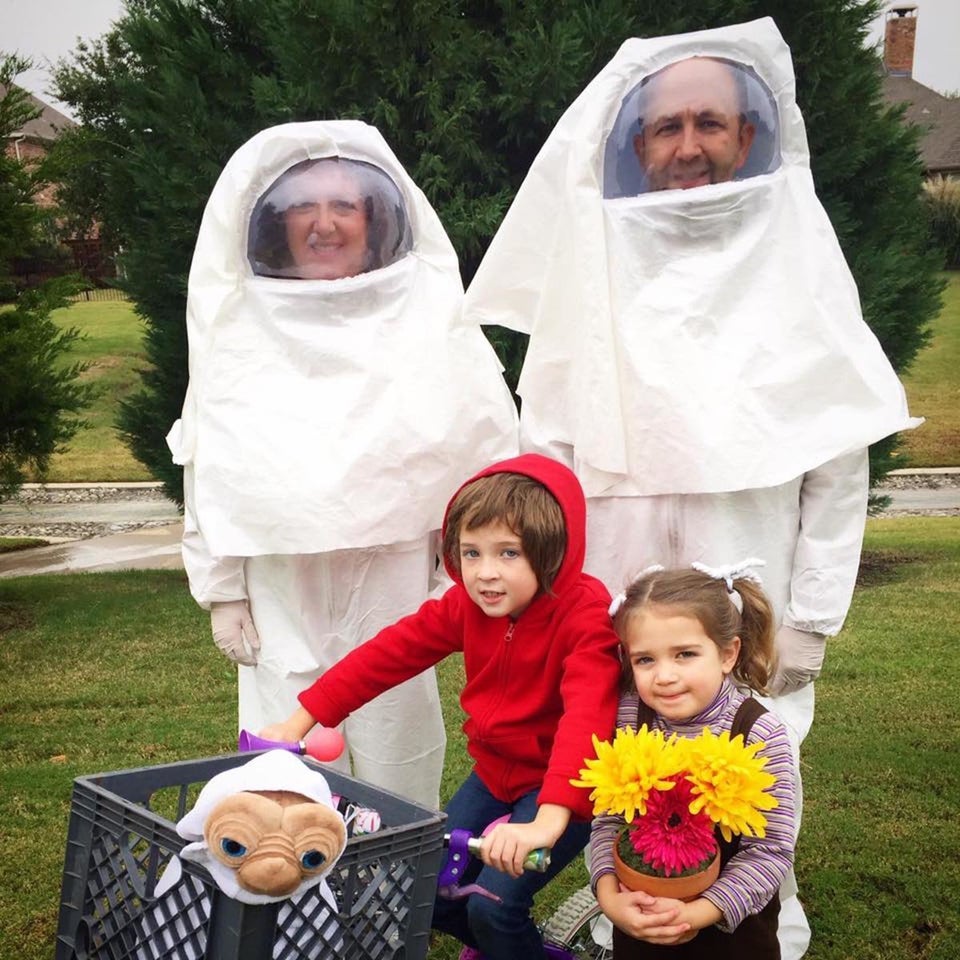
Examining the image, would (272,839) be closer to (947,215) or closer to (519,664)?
(519,664)

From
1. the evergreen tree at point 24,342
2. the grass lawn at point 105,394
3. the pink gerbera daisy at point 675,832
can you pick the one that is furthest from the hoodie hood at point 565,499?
the grass lawn at point 105,394

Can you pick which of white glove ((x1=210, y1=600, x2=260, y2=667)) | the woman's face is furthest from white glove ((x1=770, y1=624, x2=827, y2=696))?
the woman's face

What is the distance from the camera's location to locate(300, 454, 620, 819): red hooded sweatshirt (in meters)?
2.12

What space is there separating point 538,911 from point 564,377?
1620mm

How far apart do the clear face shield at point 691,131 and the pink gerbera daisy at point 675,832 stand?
1.40 metres

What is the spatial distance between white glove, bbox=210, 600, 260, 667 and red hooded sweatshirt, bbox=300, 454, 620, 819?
498mm

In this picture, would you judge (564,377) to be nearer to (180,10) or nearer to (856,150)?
(856,150)

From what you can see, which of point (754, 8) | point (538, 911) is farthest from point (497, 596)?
point (754, 8)

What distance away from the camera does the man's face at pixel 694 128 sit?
251 cm

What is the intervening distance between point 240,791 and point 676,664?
87 centimetres

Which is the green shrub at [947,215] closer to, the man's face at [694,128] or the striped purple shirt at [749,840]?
the man's face at [694,128]

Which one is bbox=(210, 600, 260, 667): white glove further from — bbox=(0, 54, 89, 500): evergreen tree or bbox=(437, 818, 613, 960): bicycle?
bbox=(0, 54, 89, 500): evergreen tree

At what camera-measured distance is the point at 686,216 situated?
2488 millimetres

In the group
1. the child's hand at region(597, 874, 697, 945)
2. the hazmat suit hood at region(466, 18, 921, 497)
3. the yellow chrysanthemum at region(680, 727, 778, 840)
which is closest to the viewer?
the yellow chrysanthemum at region(680, 727, 778, 840)
